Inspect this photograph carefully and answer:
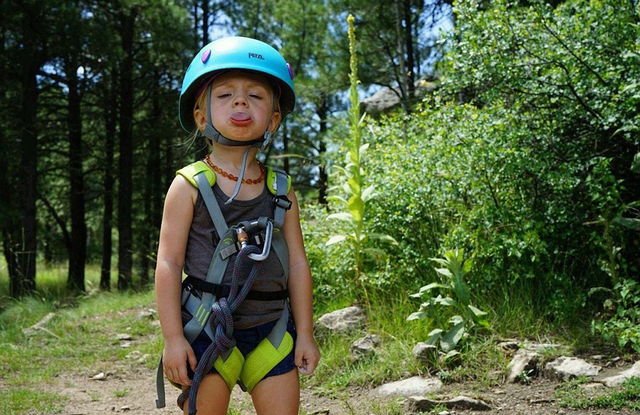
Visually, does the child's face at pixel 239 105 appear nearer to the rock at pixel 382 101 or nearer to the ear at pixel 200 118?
the ear at pixel 200 118

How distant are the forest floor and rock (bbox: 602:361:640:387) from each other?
0.32 feet

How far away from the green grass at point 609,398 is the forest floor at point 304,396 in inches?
1.2

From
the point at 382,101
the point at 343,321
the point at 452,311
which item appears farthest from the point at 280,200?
the point at 382,101

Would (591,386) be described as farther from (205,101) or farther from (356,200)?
(205,101)

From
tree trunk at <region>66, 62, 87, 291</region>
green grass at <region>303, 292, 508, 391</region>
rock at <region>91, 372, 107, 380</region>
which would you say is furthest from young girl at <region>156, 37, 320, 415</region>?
tree trunk at <region>66, 62, 87, 291</region>

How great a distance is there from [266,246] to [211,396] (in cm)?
49

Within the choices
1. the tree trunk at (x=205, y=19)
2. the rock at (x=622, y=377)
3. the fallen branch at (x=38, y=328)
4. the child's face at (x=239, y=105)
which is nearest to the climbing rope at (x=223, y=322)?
the child's face at (x=239, y=105)

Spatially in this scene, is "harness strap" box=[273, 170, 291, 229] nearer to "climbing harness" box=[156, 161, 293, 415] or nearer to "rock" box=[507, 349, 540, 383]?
"climbing harness" box=[156, 161, 293, 415]

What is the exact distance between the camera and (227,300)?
2.07 meters

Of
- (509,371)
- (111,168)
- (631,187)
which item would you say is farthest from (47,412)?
(111,168)

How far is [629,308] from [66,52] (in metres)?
11.6

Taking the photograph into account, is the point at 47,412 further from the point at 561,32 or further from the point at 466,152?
the point at 561,32

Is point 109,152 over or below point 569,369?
over

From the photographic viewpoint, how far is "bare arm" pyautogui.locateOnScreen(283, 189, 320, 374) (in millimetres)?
2252
